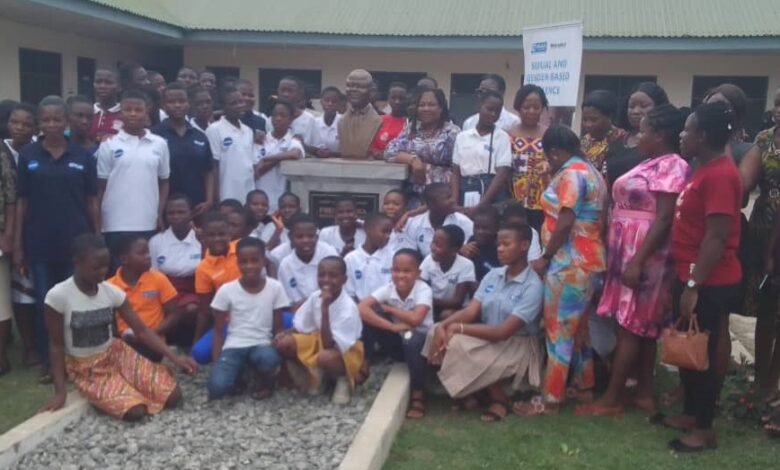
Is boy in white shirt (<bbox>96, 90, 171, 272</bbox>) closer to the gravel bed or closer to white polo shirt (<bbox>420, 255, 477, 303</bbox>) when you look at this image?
the gravel bed

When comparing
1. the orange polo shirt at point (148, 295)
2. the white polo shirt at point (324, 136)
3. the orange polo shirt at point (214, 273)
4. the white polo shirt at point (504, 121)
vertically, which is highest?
the white polo shirt at point (504, 121)

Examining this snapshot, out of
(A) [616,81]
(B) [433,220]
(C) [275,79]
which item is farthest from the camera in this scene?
(C) [275,79]

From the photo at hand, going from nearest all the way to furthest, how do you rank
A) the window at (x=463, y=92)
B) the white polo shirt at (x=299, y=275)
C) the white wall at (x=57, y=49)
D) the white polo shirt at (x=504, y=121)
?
the white polo shirt at (x=299, y=275)
the white polo shirt at (x=504, y=121)
the white wall at (x=57, y=49)
the window at (x=463, y=92)

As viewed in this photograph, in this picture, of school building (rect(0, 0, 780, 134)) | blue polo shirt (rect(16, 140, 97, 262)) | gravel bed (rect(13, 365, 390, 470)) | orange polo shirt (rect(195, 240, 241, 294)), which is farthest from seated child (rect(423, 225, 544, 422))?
school building (rect(0, 0, 780, 134))

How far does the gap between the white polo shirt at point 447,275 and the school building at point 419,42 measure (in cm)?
1016

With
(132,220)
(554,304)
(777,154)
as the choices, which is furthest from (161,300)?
(777,154)

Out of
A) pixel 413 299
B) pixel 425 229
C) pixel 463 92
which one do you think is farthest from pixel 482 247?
pixel 463 92

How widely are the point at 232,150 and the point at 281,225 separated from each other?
2.64 ft

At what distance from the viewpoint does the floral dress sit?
19.6 ft

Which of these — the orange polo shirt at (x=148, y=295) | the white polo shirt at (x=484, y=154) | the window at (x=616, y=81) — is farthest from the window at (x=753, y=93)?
the orange polo shirt at (x=148, y=295)

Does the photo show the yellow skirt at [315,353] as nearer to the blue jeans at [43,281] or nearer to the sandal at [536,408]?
the sandal at [536,408]

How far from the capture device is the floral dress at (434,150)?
5.97 metres

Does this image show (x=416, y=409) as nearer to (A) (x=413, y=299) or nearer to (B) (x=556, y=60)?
(A) (x=413, y=299)

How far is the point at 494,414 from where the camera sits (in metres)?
4.56
